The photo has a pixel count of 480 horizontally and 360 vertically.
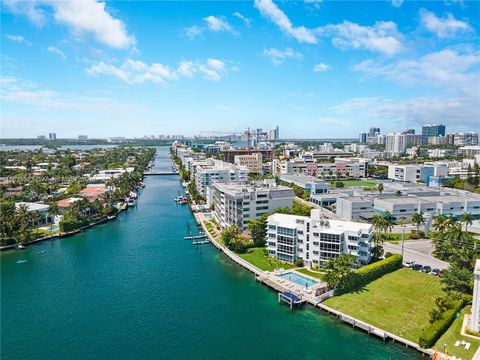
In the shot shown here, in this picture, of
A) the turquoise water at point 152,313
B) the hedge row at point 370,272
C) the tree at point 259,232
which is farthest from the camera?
the tree at point 259,232

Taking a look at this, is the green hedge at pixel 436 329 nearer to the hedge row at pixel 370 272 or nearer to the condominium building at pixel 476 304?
the condominium building at pixel 476 304

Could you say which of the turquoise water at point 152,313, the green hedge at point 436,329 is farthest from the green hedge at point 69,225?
the green hedge at point 436,329

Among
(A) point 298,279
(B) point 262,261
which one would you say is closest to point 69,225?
(B) point 262,261

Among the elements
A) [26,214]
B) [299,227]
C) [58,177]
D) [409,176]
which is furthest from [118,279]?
[409,176]

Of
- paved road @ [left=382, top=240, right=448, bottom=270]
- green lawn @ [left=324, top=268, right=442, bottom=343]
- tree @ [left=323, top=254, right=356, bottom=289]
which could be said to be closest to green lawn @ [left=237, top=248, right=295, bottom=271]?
tree @ [left=323, top=254, right=356, bottom=289]

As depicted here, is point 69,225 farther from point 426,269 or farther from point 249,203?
point 426,269

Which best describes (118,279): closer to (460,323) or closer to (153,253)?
(153,253)
